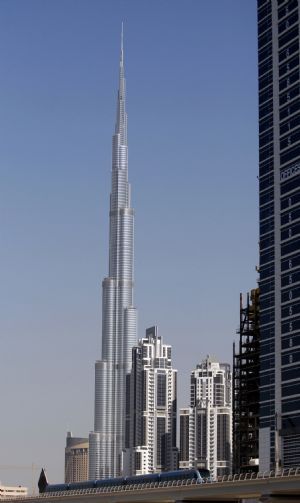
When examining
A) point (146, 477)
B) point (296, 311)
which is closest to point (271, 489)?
point (146, 477)

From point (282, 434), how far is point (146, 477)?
82.6 ft

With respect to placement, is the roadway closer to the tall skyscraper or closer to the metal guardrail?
the metal guardrail

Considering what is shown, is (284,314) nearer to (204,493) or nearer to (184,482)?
(184,482)

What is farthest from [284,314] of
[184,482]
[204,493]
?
[204,493]

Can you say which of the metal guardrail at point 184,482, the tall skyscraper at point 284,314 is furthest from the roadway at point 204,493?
the tall skyscraper at point 284,314

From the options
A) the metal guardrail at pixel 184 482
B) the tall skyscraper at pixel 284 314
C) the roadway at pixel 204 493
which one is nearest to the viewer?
the roadway at pixel 204 493

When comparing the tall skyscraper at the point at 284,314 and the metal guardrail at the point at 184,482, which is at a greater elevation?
the tall skyscraper at the point at 284,314

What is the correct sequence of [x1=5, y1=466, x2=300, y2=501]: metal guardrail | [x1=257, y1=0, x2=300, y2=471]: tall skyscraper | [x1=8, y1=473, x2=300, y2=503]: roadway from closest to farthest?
[x1=8, y1=473, x2=300, y2=503]: roadway
[x1=5, y1=466, x2=300, y2=501]: metal guardrail
[x1=257, y1=0, x2=300, y2=471]: tall skyscraper

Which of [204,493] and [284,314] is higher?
[284,314]

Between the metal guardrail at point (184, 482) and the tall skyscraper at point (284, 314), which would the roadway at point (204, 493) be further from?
the tall skyscraper at point (284, 314)

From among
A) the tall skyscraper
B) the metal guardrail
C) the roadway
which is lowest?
the roadway

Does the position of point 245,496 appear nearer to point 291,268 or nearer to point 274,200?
point 291,268

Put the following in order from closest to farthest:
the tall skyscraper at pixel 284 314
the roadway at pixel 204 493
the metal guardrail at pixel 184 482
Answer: the roadway at pixel 204 493, the metal guardrail at pixel 184 482, the tall skyscraper at pixel 284 314

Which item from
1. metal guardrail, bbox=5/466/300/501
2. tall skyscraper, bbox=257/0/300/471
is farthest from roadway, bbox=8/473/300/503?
tall skyscraper, bbox=257/0/300/471
